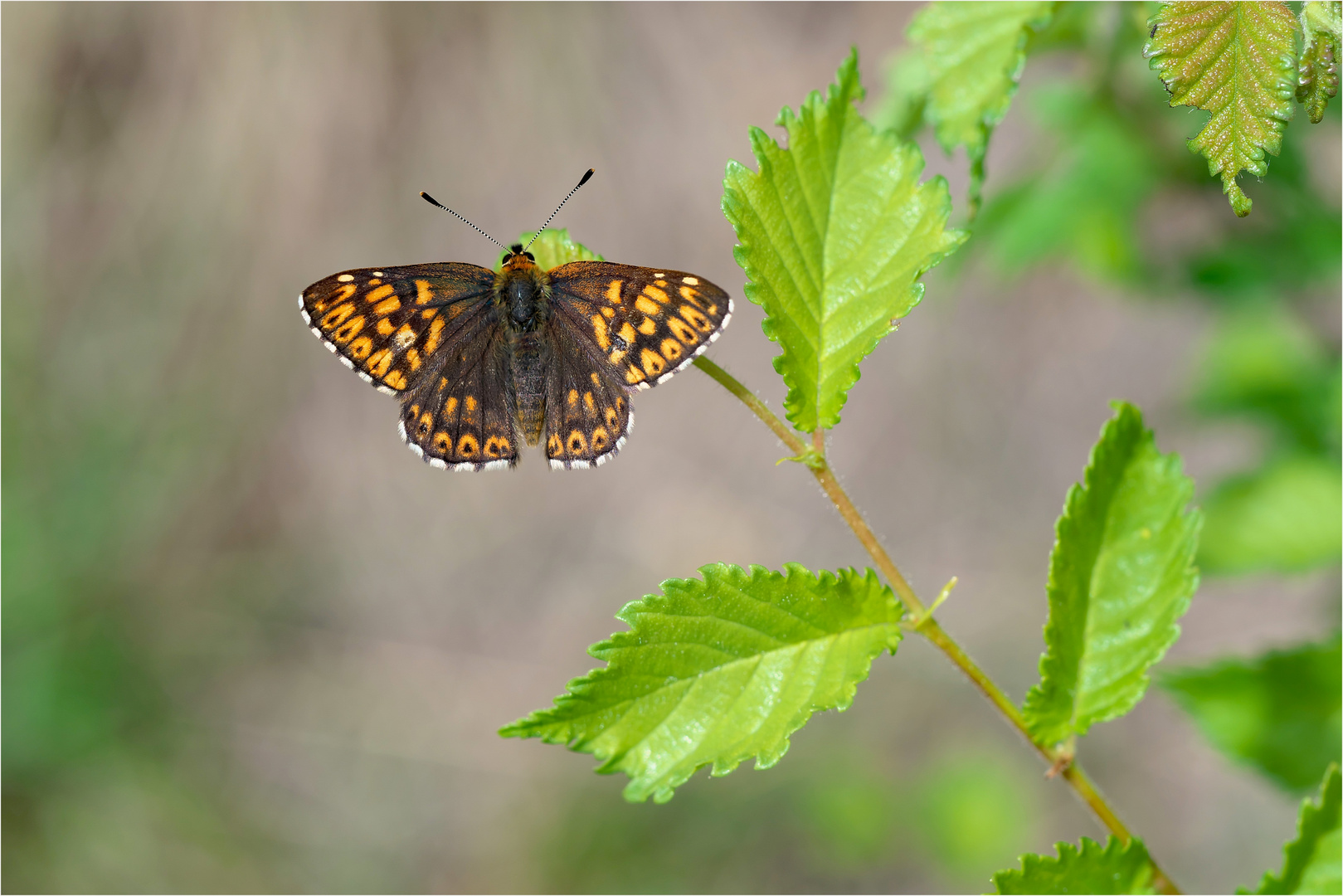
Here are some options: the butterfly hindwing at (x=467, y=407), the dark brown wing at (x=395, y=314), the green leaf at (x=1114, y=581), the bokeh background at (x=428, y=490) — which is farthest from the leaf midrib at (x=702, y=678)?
the bokeh background at (x=428, y=490)

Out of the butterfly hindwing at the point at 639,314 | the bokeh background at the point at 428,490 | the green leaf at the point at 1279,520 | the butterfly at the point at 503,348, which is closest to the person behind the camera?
the butterfly hindwing at the point at 639,314

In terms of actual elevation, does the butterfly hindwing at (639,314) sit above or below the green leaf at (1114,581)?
above

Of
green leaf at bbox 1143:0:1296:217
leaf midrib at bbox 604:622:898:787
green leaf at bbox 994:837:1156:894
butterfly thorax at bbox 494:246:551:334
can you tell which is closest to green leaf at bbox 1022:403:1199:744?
green leaf at bbox 994:837:1156:894

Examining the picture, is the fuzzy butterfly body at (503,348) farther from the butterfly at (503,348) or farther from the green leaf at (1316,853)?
the green leaf at (1316,853)

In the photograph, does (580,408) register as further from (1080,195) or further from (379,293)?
(1080,195)

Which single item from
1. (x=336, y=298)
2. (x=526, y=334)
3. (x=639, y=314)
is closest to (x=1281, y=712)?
(x=639, y=314)
